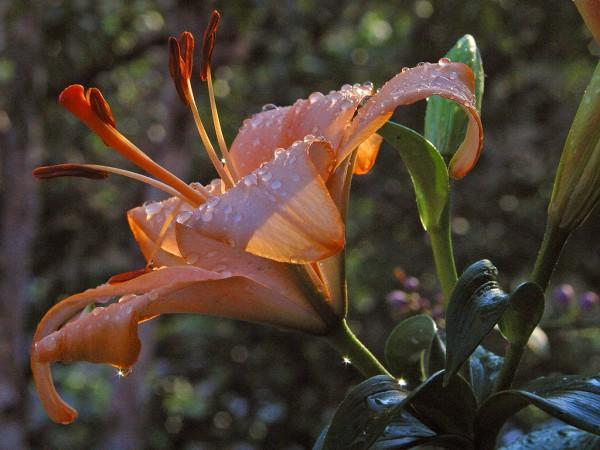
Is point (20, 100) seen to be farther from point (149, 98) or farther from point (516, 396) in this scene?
point (516, 396)

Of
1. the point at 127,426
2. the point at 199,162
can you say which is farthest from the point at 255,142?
the point at 199,162

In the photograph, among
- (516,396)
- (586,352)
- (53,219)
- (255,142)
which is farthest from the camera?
(53,219)

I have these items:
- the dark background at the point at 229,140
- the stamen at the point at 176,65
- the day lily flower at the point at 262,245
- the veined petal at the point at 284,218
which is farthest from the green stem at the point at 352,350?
the dark background at the point at 229,140

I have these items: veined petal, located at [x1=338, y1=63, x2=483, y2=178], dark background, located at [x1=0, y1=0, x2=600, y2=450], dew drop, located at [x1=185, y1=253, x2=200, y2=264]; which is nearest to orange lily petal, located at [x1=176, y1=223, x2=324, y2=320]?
dew drop, located at [x1=185, y1=253, x2=200, y2=264]

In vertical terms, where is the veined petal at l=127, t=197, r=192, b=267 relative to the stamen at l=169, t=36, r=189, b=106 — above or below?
below

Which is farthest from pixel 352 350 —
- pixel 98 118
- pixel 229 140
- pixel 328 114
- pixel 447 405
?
pixel 229 140

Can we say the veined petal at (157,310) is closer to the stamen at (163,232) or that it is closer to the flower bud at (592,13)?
the stamen at (163,232)

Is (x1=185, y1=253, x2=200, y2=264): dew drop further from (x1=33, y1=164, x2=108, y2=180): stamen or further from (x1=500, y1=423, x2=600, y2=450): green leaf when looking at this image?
(x1=500, y1=423, x2=600, y2=450): green leaf
